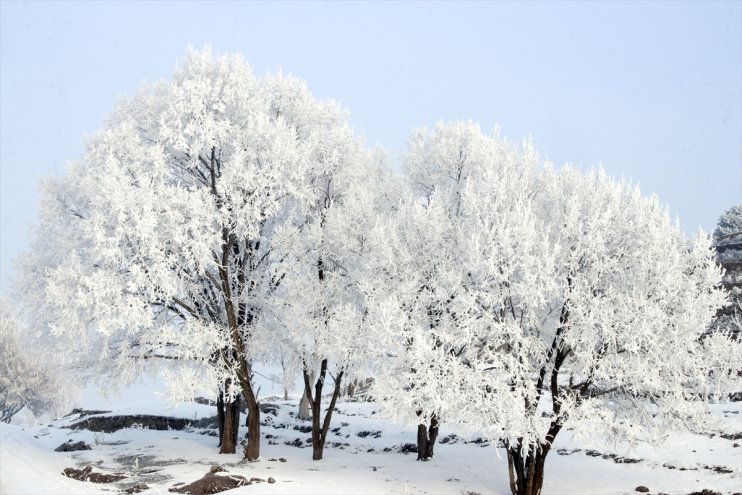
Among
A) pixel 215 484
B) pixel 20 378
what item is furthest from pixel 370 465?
pixel 20 378

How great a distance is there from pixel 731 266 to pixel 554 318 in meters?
29.3

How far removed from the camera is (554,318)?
51.2 ft

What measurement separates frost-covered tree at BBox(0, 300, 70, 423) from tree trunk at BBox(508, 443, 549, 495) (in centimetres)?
3602

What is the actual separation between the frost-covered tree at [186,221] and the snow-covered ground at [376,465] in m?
2.37

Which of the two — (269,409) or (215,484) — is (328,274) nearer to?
(215,484)

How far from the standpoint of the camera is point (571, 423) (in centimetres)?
1386

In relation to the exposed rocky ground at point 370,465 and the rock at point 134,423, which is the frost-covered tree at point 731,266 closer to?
the exposed rocky ground at point 370,465

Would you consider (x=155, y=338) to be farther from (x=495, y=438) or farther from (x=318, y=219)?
(x=495, y=438)

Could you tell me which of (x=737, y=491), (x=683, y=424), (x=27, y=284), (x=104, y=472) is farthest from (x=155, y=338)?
(x=737, y=491)

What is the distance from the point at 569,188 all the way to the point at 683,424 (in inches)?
260

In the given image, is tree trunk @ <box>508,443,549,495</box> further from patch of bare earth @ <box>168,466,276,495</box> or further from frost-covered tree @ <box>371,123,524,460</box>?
patch of bare earth @ <box>168,466,276,495</box>

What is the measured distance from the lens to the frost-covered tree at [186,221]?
654 inches

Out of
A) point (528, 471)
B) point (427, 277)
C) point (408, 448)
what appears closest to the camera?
Result: point (528, 471)

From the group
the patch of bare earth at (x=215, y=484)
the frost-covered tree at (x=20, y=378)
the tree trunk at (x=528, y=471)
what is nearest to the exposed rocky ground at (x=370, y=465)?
the patch of bare earth at (x=215, y=484)
